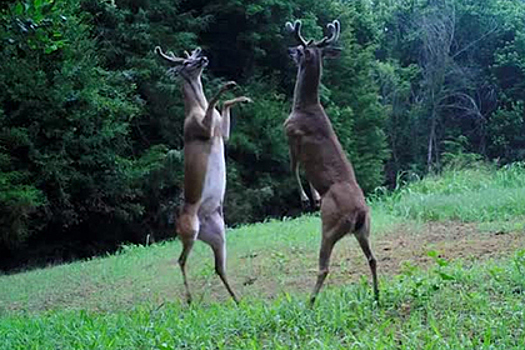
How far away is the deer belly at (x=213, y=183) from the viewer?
22.5ft

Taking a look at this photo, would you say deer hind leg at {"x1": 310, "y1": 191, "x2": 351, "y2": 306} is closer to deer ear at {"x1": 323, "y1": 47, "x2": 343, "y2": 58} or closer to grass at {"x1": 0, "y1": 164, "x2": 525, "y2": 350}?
grass at {"x1": 0, "y1": 164, "x2": 525, "y2": 350}

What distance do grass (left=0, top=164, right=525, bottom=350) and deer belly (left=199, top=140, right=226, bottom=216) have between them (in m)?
0.93

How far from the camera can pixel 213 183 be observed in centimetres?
689

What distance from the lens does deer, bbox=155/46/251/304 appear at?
6805mm

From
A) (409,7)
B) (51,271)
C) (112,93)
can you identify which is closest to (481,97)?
(409,7)

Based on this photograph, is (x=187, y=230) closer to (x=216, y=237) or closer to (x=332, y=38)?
Result: (x=216, y=237)

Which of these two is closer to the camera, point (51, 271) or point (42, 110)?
point (51, 271)

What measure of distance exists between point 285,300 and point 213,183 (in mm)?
1426

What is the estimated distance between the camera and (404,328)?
4816 mm

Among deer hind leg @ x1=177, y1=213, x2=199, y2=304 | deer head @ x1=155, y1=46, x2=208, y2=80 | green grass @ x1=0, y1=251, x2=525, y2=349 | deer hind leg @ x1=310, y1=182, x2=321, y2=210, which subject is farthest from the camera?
deer head @ x1=155, y1=46, x2=208, y2=80

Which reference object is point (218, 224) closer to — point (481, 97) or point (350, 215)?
point (350, 215)

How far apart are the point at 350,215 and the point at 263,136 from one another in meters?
12.4

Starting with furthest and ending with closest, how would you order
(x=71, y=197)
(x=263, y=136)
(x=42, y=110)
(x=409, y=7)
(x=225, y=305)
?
(x=409, y=7)
(x=263, y=136)
(x=71, y=197)
(x=42, y=110)
(x=225, y=305)

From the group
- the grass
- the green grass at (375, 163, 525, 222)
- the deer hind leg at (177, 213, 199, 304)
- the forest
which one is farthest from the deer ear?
the green grass at (375, 163, 525, 222)
